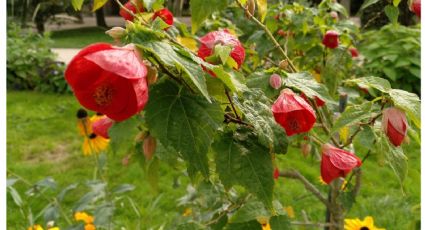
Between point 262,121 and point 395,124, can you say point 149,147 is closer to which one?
point 262,121

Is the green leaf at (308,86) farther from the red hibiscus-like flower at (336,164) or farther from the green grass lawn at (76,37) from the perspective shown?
the green grass lawn at (76,37)

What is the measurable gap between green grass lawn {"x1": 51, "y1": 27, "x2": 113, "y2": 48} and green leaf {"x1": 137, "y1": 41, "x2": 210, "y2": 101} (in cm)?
960

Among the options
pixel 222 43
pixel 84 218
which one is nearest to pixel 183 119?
pixel 222 43

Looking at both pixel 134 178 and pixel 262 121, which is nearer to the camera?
pixel 262 121

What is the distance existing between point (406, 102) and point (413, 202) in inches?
75.9

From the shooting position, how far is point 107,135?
1.05m

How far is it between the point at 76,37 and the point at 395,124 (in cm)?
1192

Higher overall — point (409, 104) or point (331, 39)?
point (409, 104)

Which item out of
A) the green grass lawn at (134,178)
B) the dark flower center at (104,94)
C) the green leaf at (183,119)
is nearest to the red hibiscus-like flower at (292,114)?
the green leaf at (183,119)

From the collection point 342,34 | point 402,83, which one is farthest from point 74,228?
point 402,83

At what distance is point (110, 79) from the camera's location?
0.54m

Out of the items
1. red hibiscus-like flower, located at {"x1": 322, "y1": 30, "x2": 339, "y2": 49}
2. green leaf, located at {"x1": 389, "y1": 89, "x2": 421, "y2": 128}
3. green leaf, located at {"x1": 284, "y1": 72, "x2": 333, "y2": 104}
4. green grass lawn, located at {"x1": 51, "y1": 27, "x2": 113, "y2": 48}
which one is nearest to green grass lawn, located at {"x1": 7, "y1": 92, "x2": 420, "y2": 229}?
red hibiscus-like flower, located at {"x1": 322, "y1": 30, "x2": 339, "y2": 49}

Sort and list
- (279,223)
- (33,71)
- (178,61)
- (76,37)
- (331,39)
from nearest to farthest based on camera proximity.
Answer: (178,61)
(279,223)
(331,39)
(33,71)
(76,37)

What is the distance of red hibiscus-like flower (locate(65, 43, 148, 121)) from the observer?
1.64 feet
